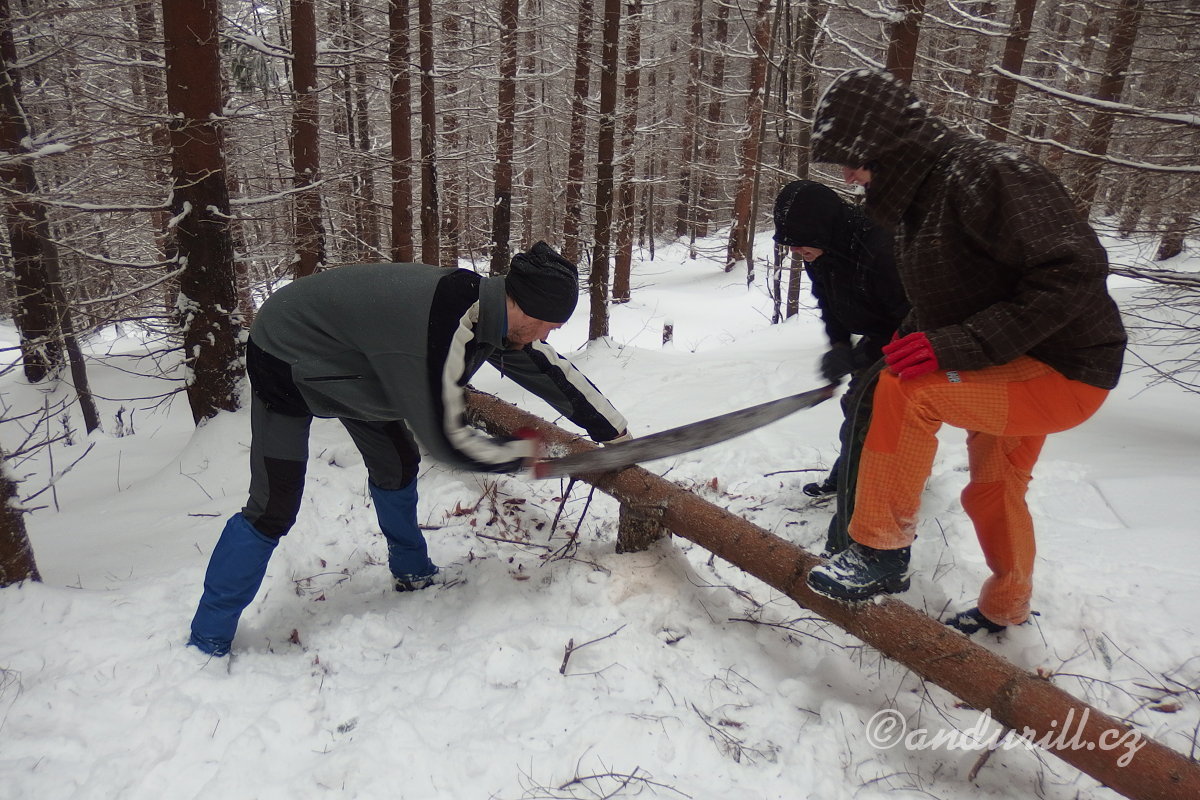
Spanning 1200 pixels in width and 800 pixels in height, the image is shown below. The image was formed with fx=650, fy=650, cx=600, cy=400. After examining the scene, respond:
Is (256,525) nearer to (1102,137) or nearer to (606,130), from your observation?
(1102,137)

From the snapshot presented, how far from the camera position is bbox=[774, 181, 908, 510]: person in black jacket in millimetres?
3125

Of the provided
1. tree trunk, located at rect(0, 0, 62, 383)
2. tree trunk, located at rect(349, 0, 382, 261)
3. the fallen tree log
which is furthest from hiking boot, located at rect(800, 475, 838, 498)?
tree trunk, located at rect(349, 0, 382, 261)

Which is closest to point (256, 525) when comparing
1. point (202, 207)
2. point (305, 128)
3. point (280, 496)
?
point (280, 496)

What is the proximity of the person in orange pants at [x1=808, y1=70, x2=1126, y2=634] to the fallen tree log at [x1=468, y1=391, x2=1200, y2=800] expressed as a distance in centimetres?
16

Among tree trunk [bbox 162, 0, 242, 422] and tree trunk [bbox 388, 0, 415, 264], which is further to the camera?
tree trunk [bbox 388, 0, 415, 264]

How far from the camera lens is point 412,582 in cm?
348

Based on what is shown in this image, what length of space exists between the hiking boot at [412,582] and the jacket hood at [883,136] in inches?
110

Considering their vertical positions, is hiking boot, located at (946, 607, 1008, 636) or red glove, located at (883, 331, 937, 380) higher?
red glove, located at (883, 331, 937, 380)

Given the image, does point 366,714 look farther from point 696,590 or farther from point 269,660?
point 696,590

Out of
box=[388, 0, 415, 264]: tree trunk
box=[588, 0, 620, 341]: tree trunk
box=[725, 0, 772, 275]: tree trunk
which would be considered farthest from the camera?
box=[725, 0, 772, 275]: tree trunk

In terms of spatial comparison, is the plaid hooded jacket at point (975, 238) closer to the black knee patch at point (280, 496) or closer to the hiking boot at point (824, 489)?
the hiking boot at point (824, 489)

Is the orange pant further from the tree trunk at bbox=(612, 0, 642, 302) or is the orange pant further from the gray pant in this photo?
the tree trunk at bbox=(612, 0, 642, 302)

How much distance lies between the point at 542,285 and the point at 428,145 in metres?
8.69

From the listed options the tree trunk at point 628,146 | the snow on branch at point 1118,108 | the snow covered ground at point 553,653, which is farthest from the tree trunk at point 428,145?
the snow on branch at point 1118,108
